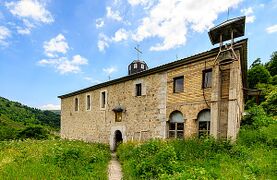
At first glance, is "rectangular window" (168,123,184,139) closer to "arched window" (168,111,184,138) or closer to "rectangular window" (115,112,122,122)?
"arched window" (168,111,184,138)

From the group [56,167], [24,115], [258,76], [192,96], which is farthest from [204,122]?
[24,115]

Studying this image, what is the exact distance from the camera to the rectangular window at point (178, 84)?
1503 cm

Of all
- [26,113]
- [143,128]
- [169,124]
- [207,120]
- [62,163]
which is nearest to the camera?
[62,163]

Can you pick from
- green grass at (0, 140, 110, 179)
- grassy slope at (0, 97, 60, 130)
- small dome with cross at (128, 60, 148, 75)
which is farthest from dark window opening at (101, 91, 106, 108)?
grassy slope at (0, 97, 60, 130)

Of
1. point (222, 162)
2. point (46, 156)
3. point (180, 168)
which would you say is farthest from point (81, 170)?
point (222, 162)

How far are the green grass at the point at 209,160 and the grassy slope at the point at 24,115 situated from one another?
239 feet

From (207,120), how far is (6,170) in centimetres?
966

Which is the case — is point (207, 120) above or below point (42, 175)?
above

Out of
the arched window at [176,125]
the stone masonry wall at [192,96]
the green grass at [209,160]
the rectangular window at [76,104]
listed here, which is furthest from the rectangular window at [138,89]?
the rectangular window at [76,104]

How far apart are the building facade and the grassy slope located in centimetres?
6254

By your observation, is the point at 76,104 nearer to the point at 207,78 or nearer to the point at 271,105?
the point at 207,78

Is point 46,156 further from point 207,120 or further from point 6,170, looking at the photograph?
point 207,120

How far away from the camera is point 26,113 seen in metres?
94.2

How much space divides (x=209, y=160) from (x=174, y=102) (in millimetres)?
5359
